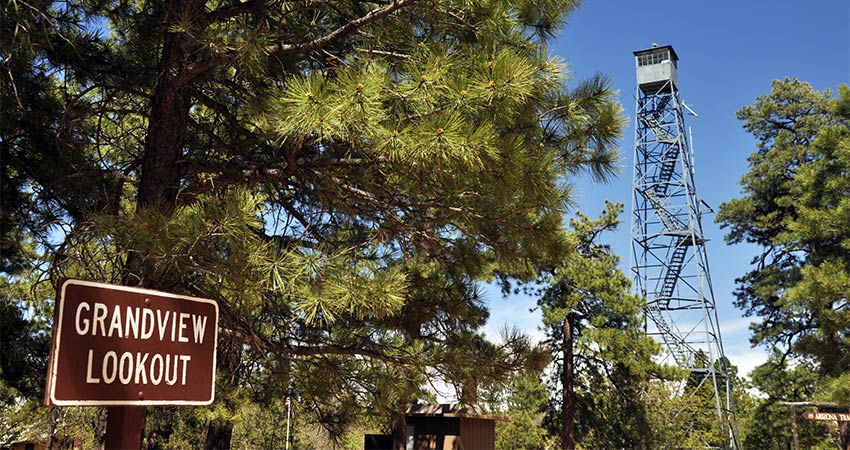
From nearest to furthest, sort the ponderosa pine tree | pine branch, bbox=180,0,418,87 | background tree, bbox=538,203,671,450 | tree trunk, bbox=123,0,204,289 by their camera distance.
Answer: the ponderosa pine tree
pine branch, bbox=180,0,418,87
tree trunk, bbox=123,0,204,289
background tree, bbox=538,203,671,450

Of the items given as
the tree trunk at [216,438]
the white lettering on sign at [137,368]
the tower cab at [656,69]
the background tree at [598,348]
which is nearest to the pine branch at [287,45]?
the white lettering on sign at [137,368]

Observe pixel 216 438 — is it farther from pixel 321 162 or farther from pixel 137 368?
pixel 137 368

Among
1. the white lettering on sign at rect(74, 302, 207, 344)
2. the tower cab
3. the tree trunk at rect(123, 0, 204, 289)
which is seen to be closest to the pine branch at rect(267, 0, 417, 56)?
the tree trunk at rect(123, 0, 204, 289)

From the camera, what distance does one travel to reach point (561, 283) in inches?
726

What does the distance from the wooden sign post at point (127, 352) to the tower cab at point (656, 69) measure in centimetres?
2245

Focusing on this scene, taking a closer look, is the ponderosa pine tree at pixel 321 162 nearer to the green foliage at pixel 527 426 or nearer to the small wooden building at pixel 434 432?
the small wooden building at pixel 434 432

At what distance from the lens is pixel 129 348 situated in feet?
6.65

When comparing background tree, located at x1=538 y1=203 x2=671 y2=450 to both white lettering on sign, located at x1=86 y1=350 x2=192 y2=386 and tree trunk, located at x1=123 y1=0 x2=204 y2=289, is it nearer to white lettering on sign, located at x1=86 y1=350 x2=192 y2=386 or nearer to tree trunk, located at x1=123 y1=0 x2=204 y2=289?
tree trunk, located at x1=123 y1=0 x2=204 y2=289

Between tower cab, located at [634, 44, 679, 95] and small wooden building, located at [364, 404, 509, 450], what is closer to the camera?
small wooden building, located at [364, 404, 509, 450]

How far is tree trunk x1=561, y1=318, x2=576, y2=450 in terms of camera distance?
17891 millimetres

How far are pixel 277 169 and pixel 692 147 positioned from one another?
65.7 feet

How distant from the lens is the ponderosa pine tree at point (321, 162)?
145 inches

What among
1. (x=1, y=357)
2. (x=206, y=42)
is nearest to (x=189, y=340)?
(x=206, y=42)

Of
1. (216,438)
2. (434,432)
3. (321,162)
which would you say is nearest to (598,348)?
(434,432)
